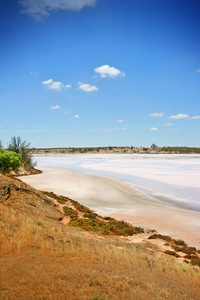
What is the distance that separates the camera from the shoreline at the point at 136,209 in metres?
14.5

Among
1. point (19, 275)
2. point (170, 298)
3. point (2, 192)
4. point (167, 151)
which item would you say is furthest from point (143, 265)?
point (167, 151)

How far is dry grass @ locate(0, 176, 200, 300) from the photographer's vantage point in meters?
4.75

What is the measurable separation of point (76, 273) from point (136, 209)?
14550 mm

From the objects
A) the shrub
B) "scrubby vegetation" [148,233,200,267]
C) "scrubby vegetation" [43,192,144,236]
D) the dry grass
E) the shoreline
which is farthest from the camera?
the shoreline

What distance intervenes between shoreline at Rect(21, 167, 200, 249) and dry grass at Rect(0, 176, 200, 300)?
674cm

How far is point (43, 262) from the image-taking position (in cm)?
607

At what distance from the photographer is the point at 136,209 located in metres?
19.4

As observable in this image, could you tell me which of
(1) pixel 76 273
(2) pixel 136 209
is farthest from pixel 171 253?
(2) pixel 136 209

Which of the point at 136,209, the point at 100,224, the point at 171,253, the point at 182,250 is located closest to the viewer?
the point at 171,253

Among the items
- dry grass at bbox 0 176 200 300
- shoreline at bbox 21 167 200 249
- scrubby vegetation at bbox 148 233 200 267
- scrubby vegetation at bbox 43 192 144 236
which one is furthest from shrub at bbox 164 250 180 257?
scrubby vegetation at bbox 43 192 144 236

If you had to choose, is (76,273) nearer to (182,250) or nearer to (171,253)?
(171,253)

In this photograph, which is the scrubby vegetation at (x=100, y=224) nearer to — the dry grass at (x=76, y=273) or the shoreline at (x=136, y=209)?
the shoreline at (x=136, y=209)

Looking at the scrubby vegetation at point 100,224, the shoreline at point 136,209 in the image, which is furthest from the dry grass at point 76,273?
the shoreline at point 136,209

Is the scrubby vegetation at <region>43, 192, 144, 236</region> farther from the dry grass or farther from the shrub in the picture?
the dry grass
